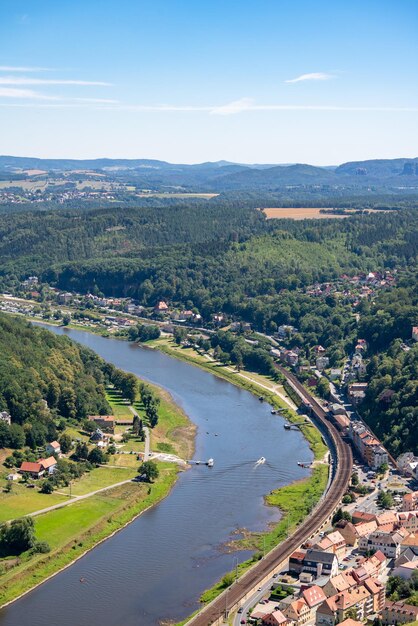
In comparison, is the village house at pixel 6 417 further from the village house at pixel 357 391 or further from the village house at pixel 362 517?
the village house at pixel 357 391

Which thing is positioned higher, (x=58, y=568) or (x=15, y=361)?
(x=15, y=361)

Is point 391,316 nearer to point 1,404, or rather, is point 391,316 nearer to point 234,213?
point 1,404

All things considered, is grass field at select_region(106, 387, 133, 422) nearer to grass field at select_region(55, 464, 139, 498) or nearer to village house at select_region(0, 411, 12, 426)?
village house at select_region(0, 411, 12, 426)

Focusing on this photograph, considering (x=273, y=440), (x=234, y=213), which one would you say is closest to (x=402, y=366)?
(x=273, y=440)

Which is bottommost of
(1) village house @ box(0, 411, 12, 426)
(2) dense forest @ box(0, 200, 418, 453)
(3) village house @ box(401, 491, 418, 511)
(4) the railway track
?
(4) the railway track

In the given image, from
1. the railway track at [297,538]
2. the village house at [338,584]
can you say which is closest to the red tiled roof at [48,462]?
the railway track at [297,538]

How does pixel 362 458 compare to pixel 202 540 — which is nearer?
pixel 202 540

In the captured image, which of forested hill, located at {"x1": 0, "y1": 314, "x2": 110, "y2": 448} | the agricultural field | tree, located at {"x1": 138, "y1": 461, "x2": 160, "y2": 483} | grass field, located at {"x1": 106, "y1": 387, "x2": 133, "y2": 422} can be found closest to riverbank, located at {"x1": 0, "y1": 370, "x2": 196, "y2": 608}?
tree, located at {"x1": 138, "y1": 461, "x2": 160, "y2": 483}
